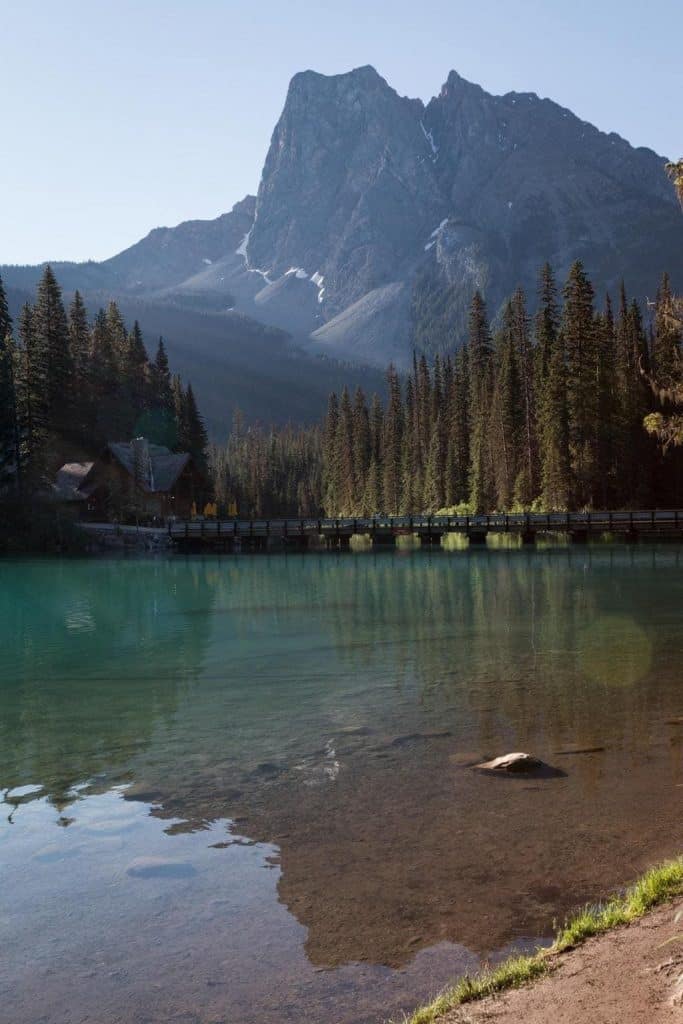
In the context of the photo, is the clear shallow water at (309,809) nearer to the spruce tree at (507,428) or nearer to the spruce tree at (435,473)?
the spruce tree at (507,428)

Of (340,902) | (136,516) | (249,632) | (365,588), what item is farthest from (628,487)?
(340,902)

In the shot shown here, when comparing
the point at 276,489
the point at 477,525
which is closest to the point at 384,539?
the point at 477,525

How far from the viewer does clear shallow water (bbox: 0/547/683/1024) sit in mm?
8680

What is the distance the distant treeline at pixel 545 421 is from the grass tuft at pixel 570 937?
45193mm

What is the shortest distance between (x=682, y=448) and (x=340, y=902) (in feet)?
250

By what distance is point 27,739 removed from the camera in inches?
698

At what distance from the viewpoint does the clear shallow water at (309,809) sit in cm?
868

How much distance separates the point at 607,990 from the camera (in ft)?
21.2

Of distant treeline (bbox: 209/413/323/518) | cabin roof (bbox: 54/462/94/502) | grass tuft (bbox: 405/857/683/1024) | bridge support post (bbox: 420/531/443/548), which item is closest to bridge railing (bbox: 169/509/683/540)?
bridge support post (bbox: 420/531/443/548)

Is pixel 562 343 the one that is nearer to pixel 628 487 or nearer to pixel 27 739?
pixel 628 487

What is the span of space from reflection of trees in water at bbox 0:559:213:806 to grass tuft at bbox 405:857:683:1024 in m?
8.42

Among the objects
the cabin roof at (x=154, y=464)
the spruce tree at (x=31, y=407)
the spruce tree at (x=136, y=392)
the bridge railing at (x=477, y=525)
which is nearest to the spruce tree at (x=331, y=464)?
the spruce tree at (x=136, y=392)

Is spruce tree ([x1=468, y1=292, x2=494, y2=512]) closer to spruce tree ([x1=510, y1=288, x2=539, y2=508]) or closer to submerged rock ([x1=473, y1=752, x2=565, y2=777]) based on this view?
spruce tree ([x1=510, y1=288, x2=539, y2=508])

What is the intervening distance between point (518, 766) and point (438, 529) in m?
65.1
